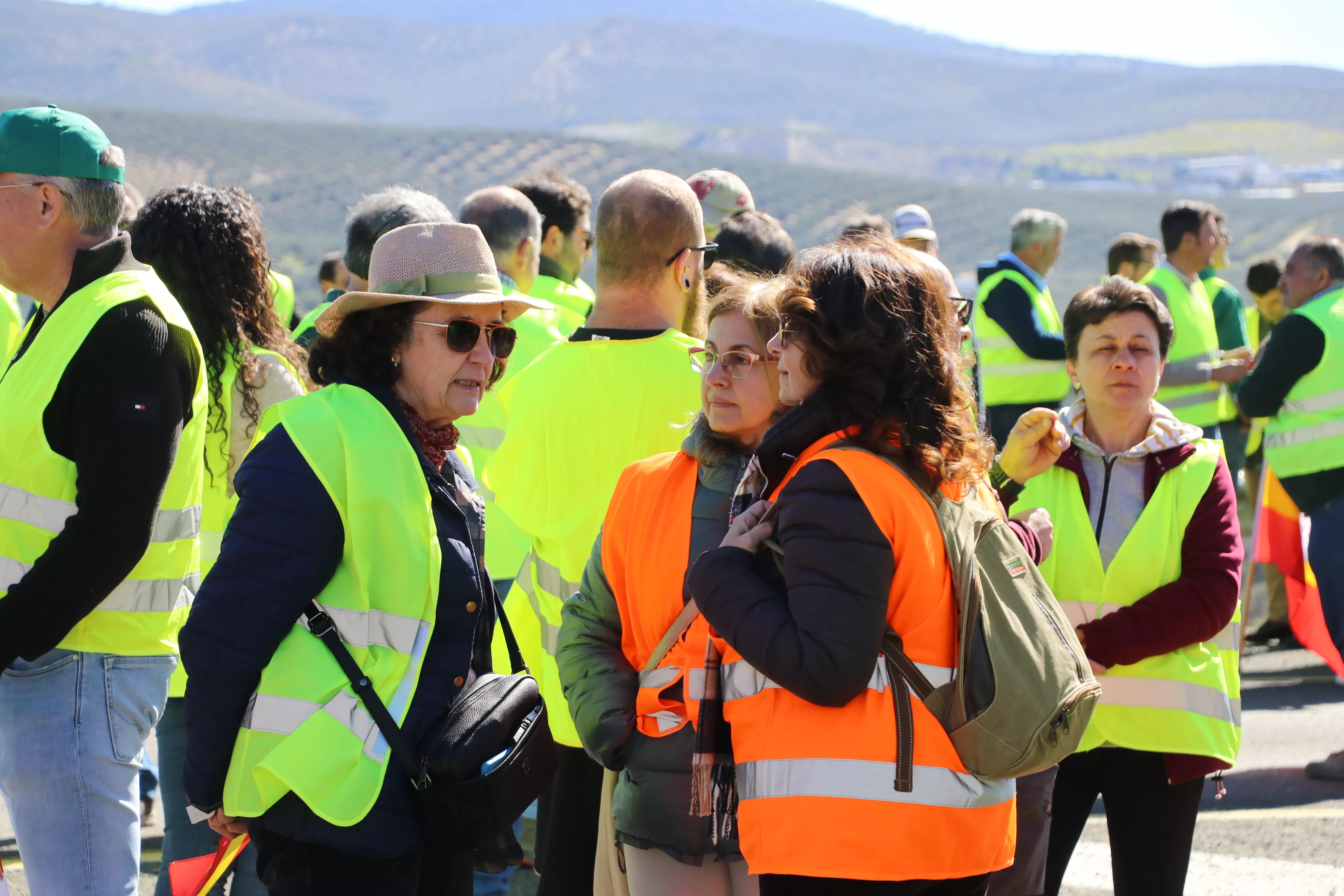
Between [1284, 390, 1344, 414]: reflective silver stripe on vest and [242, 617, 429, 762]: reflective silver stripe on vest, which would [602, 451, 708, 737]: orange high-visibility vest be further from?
[1284, 390, 1344, 414]: reflective silver stripe on vest

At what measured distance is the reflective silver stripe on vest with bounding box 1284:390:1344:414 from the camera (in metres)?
5.75

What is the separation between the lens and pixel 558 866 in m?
3.06

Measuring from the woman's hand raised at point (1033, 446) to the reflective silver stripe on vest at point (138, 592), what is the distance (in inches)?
77.6

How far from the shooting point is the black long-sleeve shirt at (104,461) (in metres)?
2.62

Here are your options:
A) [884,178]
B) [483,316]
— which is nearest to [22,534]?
[483,316]

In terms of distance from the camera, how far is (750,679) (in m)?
2.11

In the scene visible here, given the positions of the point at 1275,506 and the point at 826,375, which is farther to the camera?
the point at 1275,506

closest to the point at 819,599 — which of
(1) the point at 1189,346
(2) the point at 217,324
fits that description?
(2) the point at 217,324

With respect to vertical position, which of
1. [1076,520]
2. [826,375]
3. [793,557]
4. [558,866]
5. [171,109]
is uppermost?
[171,109]

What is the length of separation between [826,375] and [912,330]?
0.52 feet

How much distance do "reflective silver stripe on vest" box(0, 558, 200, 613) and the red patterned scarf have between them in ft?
2.13

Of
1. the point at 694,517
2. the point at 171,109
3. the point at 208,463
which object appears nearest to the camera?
the point at 694,517

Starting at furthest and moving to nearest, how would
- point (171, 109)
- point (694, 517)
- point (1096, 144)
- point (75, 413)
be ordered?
1. point (1096, 144)
2. point (171, 109)
3. point (75, 413)
4. point (694, 517)

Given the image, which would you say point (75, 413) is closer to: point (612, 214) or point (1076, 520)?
point (612, 214)
